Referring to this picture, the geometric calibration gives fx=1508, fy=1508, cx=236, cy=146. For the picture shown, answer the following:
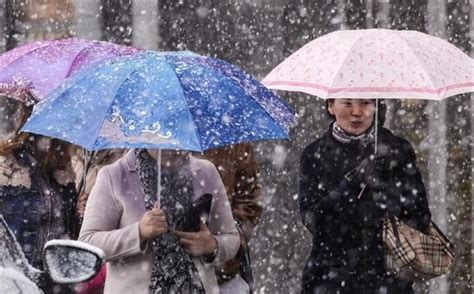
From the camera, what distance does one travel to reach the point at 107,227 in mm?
6488

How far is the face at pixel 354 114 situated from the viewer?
7.80m

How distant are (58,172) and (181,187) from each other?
1360 mm

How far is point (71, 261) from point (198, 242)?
1579 mm

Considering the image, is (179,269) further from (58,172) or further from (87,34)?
(87,34)

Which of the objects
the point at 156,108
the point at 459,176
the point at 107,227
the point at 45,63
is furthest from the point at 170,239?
the point at 459,176

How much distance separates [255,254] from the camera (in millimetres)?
11727

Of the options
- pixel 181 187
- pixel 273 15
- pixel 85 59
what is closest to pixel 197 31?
pixel 273 15

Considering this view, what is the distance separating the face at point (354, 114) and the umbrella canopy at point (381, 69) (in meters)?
0.28

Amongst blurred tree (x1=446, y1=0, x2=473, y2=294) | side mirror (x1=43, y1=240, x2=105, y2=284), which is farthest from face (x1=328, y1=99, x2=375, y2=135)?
blurred tree (x1=446, y1=0, x2=473, y2=294)

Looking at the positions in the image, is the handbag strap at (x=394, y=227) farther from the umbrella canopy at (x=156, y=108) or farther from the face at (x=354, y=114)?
the umbrella canopy at (x=156, y=108)

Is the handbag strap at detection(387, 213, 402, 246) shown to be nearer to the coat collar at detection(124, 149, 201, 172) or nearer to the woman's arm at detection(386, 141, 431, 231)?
the woman's arm at detection(386, 141, 431, 231)

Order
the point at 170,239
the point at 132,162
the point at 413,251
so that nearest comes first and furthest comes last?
the point at 170,239 < the point at 132,162 < the point at 413,251

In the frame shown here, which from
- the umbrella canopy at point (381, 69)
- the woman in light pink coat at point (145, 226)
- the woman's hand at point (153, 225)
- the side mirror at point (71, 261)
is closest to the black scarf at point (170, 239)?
the woman in light pink coat at point (145, 226)

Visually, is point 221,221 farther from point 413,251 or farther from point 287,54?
point 287,54
